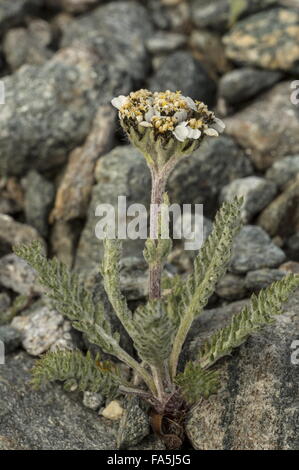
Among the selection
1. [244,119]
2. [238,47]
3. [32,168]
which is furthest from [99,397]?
[238,47]

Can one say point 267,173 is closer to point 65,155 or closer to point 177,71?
point 177,71

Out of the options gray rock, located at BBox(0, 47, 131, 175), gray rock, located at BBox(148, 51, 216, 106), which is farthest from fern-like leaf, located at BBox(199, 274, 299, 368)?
gray rock, located at BBox(148, 51, 216, 106)

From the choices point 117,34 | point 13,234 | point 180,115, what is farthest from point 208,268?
point 117,34

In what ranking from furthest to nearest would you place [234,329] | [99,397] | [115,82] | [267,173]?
[115,82] → [267,173] → [99,397] → [234,329]

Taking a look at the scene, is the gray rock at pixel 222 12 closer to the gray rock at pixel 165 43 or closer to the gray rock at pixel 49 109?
the gray rock at pixel 165 43

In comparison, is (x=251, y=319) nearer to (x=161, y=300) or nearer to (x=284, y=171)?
(x=161, y=300)

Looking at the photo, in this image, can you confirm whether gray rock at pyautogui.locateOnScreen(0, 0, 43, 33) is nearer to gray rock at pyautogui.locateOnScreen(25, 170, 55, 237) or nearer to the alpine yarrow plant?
gray rock at pyautogui.locateOnScreen(25, 170, 55, 237)
